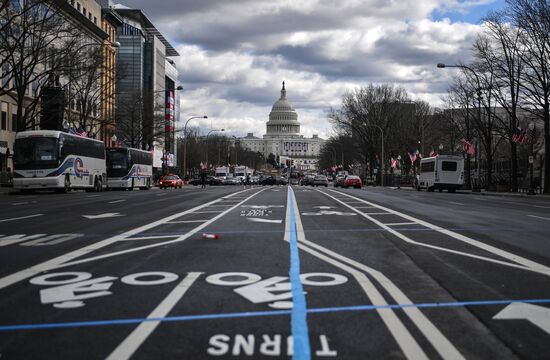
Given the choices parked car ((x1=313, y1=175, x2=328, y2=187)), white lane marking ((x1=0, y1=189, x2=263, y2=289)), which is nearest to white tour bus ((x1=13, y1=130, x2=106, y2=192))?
white lane marking ((x1=0, y1=189, x2=263, y2=289))

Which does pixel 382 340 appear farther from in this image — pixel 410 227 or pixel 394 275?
pixel 410 227

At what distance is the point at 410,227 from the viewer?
575 inches

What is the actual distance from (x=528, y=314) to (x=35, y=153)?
3560cm

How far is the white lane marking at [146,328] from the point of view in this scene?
4.71 meters

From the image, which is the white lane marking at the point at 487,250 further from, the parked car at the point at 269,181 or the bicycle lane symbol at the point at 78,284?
the parked car at the point at 269,181

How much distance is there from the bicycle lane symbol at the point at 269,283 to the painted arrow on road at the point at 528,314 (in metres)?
2.02

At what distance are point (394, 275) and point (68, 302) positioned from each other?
4053 mm

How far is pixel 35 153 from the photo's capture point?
3706cm

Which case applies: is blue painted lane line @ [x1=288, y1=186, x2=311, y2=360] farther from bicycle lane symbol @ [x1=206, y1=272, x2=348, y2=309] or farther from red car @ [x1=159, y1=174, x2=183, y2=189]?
red car @ [x1=159, y1=174, x2=183, y2=189]

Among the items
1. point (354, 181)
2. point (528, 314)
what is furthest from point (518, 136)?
point (528, 314)

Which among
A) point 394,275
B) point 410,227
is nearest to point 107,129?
point 410,227

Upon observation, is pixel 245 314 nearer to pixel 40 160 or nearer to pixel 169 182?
pixel 40 160

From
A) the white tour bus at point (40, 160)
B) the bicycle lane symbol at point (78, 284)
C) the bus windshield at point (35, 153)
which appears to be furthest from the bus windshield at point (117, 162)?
the bicycle lane symbol at point (78, 284)

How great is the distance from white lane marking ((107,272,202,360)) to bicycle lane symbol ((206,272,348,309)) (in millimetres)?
539
